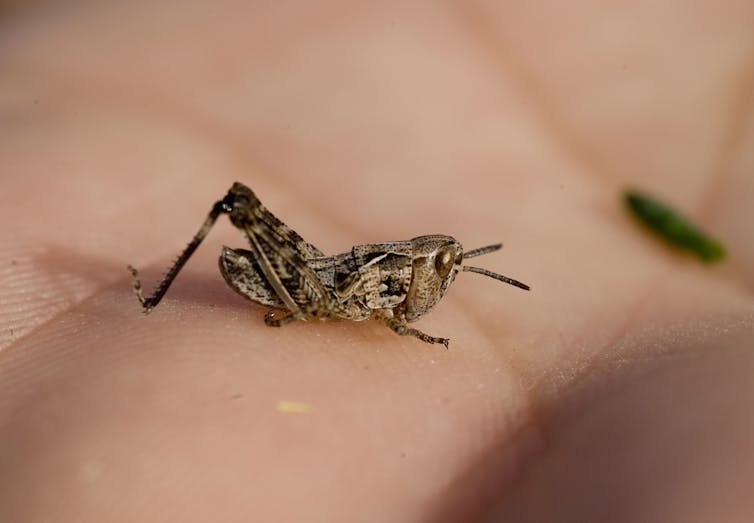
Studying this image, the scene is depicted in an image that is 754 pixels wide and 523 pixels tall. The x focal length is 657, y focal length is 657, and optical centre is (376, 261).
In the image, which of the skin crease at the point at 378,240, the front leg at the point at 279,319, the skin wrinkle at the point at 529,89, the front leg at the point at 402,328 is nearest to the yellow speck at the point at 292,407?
the skin crease at the point at 378,240

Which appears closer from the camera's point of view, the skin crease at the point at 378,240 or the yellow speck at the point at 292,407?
the skin crease at the point at 378,240

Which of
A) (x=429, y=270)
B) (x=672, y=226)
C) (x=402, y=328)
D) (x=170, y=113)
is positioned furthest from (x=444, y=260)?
(x=170, y=113)

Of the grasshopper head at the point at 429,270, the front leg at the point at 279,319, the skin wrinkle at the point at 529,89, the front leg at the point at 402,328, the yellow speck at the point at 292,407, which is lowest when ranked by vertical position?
the yellow speck at the point at 292,407

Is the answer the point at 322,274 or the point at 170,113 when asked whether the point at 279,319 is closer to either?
the point at 322,274

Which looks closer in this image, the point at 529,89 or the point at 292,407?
the point at 292,407

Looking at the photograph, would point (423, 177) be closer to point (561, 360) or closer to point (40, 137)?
point (561, 360)

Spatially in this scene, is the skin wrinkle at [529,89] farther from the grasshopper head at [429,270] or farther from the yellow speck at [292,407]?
the yellow speck at [292,407]
